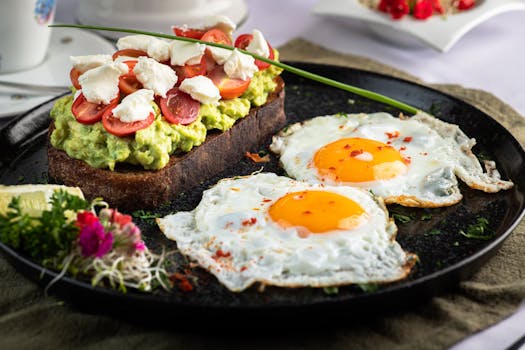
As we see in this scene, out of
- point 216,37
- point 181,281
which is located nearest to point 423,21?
point 216,37

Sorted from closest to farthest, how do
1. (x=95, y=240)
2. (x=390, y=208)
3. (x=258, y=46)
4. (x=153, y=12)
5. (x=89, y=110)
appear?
1. (x=95, y=240)
2. (x=89, y=110)
3. (x=390, y=208)
4. (x=258, y=46)
5. (x=153, y=12)

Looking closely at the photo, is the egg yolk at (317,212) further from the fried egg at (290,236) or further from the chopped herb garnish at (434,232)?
the chopped herb garnish at (434,232)

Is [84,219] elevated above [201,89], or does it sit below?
below

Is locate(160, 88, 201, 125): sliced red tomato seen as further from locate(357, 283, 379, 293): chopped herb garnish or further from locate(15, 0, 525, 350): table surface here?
locate(15, 0, 525, 350): table surface

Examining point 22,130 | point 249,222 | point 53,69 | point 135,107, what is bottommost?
point 53,69

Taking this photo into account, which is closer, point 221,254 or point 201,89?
point 221,254

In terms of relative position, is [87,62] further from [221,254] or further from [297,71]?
[221,254]

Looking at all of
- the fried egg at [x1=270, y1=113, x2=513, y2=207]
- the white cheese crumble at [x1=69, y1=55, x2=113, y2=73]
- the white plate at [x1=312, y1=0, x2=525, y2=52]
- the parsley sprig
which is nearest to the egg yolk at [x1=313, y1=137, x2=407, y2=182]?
the fried egg at [x1=270, y1=113, x2=513, y2=207]
